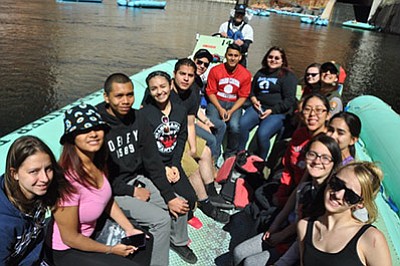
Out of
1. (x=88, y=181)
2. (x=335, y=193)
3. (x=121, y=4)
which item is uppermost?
(x=335, y=193)

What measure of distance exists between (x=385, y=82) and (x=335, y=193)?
1159cm

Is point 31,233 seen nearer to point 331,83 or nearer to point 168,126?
point 168,126

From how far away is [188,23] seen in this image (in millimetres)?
20297

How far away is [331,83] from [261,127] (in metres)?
0.77

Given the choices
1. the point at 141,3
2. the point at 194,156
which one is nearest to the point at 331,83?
the point at 194,156

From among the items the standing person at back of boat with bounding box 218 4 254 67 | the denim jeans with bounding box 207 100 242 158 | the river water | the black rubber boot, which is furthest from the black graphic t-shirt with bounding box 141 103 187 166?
the river water

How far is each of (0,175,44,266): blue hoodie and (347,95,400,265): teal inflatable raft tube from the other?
5.76 ft

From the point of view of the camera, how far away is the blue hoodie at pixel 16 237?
4.36 ft

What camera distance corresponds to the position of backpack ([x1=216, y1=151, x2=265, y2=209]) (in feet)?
9.79

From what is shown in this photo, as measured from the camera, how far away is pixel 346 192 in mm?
1479

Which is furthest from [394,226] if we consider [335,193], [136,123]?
[136,123]

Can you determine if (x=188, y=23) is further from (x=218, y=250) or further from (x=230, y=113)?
(x=218, y=250)

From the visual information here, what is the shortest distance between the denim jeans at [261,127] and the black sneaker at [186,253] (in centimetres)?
144

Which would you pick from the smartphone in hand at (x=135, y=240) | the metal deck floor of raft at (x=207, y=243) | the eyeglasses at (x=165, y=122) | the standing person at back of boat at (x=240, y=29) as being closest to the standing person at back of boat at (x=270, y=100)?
the metal deck floor of raft at (x=207, y=243)
